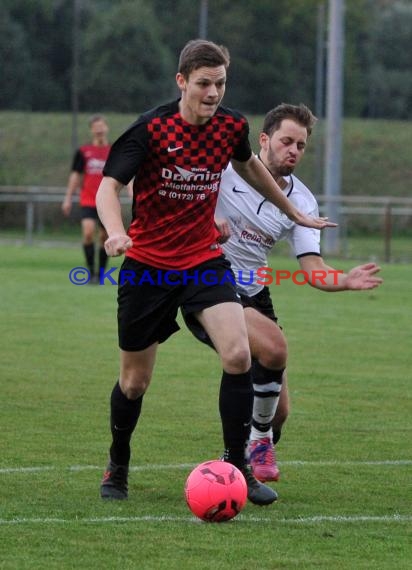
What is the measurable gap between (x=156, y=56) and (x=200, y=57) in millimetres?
44456

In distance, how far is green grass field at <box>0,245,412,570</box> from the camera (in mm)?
4863

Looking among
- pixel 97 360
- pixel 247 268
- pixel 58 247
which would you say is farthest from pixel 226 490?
pixel 58 247

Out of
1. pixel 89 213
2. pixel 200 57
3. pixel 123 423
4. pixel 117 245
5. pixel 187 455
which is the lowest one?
pixel 89 213

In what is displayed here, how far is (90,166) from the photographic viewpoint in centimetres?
1803

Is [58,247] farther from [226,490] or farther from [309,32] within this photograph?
[309,32]

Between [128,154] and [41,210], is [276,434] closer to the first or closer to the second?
[128,154]

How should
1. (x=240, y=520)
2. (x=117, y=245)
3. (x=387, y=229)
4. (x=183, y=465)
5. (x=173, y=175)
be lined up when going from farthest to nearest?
(x=387, y=229) < (x=183, y=465) < (x=173, y=175) < (x=240, y=520) < (x=117, y=245)

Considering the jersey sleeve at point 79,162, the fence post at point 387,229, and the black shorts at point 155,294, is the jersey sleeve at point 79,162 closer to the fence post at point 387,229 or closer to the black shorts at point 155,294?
the fence post at point 387,229

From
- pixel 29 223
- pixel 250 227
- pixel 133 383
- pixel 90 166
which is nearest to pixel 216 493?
pixel 133 383

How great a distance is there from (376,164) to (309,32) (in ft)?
48.1

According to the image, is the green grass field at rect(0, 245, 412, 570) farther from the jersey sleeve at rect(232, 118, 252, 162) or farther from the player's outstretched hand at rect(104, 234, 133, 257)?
the jersey sleeve at rect(232, 118, 252, 162)

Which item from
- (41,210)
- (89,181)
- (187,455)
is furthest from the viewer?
(41,210)

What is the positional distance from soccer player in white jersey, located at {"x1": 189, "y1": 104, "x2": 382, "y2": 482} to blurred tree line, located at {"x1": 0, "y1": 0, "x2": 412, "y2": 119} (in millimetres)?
38927

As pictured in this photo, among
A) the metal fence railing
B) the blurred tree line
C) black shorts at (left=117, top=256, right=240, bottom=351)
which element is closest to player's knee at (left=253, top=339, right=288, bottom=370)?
black shorts at (left=117, top=256, right=240, bottom=351)
